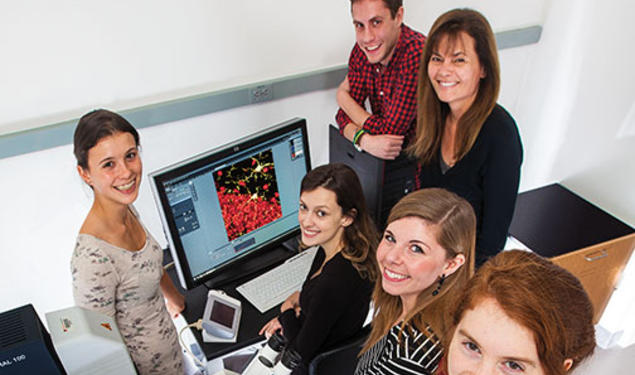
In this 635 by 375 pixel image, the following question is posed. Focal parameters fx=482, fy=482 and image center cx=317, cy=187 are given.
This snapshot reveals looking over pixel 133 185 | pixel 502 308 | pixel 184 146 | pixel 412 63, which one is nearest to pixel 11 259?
pixel 184 146

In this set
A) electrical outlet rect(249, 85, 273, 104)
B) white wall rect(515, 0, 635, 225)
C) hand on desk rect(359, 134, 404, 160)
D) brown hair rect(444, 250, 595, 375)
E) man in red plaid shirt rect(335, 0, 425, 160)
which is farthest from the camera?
white wall rect(515, 0, 635, 225)

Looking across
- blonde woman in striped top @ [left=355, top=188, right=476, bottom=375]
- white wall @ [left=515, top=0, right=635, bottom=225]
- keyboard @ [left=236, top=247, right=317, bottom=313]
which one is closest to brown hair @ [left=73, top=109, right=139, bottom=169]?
keyboard @ [left=236, top=247, right=317, bottom=313]

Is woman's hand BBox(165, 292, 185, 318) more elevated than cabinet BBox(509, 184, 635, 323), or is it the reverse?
woman's hand BBox(165, 292, 185, 318)

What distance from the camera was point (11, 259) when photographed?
2.16 m

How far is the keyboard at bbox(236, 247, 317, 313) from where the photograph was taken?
1766mm

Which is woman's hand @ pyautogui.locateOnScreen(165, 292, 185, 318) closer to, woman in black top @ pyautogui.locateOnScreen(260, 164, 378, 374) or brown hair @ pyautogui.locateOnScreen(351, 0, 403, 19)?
woman in black top @ pyautogui.locateOnScreen(260, 164, 378, 374)

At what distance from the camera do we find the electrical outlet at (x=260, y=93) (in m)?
2.30

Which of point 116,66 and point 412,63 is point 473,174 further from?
point 116,66

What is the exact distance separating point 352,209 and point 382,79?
671mm

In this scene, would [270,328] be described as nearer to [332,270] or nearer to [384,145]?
[332,270]

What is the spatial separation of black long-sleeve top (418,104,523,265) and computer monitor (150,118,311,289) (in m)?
0.58

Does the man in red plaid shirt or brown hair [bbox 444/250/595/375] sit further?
the man in red plaid shirt

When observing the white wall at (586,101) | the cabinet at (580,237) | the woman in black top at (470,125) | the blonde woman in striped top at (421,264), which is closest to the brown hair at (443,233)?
the blonde woman in striped top at (421,264)

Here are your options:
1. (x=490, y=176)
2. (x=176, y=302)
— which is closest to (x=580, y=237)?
(x=490, y=176)
